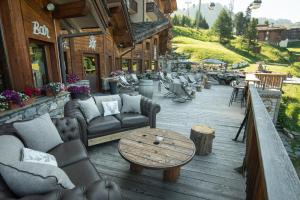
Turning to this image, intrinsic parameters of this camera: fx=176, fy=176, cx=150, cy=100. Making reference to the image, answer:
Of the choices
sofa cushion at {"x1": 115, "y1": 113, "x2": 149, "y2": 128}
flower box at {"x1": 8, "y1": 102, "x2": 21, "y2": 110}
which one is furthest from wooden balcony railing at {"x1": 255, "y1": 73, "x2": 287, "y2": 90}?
flower box at {"x1": 8, "y1": 102, "x2": 21, "y2": 110}

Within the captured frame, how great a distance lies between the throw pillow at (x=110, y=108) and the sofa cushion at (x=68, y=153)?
51.0 inches

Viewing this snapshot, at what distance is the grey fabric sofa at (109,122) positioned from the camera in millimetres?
3160

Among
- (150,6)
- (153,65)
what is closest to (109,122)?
(150,6)

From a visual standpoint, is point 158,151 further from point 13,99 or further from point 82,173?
point 13,99

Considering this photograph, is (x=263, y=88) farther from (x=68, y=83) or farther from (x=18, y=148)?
(x=18, y=148)

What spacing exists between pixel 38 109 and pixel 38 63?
142 centimetres

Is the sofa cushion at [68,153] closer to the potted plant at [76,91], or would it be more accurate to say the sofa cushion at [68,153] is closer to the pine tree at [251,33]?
the potted plant at [76,91]

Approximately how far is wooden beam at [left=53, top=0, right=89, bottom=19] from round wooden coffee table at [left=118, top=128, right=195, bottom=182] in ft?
10.4

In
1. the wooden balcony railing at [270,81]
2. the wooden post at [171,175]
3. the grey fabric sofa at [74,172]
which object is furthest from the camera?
the wooden balcony railing at [270,81]

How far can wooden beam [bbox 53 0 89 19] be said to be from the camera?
13.2ft

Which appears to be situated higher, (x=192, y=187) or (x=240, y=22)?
(x=240, y=22)

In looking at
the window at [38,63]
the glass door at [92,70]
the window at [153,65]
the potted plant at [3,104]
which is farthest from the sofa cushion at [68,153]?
the window at [153,65]

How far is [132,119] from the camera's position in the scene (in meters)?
3.63

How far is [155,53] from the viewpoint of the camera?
1641 cm
